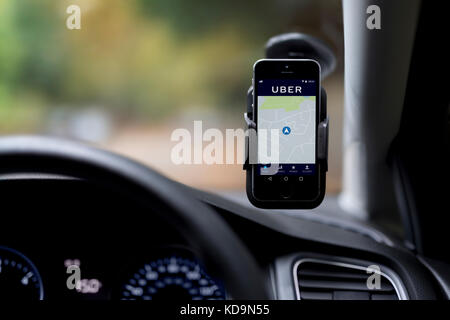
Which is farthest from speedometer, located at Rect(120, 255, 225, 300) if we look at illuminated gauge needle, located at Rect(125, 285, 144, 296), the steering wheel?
the steering wheel

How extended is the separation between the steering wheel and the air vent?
0.49 metres

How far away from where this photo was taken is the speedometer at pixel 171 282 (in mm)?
1166

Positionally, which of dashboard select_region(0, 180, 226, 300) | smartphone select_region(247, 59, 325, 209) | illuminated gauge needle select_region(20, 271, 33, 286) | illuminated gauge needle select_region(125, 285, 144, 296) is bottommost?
illuminated gauge needle select_region(125, 285, 144, 296)

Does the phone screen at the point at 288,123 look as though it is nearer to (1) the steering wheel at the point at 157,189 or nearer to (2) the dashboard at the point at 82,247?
(2) the dashboard at the point at 82,247

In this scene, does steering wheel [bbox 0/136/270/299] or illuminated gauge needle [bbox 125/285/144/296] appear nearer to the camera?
steering wheel [bbox 0/136/270/299]

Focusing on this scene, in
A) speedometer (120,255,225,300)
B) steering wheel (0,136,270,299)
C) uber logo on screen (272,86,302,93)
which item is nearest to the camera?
steering wheel (0,136,270,299)

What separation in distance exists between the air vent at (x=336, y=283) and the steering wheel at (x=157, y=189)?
49 cm

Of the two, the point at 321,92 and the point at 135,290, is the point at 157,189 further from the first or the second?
the point at 321,92

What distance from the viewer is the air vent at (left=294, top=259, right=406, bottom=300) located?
4.30 feet

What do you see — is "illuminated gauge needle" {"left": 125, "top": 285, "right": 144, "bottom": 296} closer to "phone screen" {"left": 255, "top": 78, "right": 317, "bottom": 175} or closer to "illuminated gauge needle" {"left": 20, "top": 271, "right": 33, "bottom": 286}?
"illuminated gauge needle" {"left": 20, "top": 271, "right": 33, "bottom": 286}
